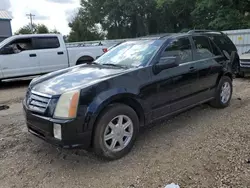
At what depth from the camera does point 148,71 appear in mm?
3439

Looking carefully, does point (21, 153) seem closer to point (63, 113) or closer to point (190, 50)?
point (63, 113)

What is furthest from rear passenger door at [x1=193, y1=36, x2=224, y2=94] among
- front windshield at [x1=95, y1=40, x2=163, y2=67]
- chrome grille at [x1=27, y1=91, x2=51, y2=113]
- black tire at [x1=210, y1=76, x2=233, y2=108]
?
chrome grille at [x1=27, y1=91, x2=51, y2=113]

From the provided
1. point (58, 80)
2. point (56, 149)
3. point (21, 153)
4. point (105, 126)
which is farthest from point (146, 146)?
point (21, 153)

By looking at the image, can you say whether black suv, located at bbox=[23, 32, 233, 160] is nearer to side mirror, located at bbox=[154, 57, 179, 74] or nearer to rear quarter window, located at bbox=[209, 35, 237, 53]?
side mirror, located at bbox=[154, 57, 179, 74]

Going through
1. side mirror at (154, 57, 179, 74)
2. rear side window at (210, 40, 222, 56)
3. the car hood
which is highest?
rear side window at (210, 40, 222, 56)

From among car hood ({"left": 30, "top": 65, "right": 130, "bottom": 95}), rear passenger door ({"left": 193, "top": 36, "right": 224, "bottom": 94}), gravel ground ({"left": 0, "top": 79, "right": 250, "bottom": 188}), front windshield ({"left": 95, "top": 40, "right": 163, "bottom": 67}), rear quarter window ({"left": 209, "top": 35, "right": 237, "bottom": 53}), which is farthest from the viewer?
rear quarter window ({"left": 209, "top": 35, "right": 237, "bottom": 53})

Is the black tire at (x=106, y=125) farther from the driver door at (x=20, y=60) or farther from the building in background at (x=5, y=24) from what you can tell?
the building in background at (x=5, y=24)

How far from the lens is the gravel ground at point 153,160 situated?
270cm

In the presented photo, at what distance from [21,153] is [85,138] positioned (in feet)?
3.97

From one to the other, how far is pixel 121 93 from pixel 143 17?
91.4 feet

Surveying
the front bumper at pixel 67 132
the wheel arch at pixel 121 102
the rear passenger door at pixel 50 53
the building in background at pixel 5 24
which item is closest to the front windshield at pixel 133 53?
the wheel arch at pixel 121 102

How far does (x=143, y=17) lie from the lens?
1147 inches

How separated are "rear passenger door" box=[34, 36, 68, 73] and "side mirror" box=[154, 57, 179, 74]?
6.05 meters

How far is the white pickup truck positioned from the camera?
7977mm
